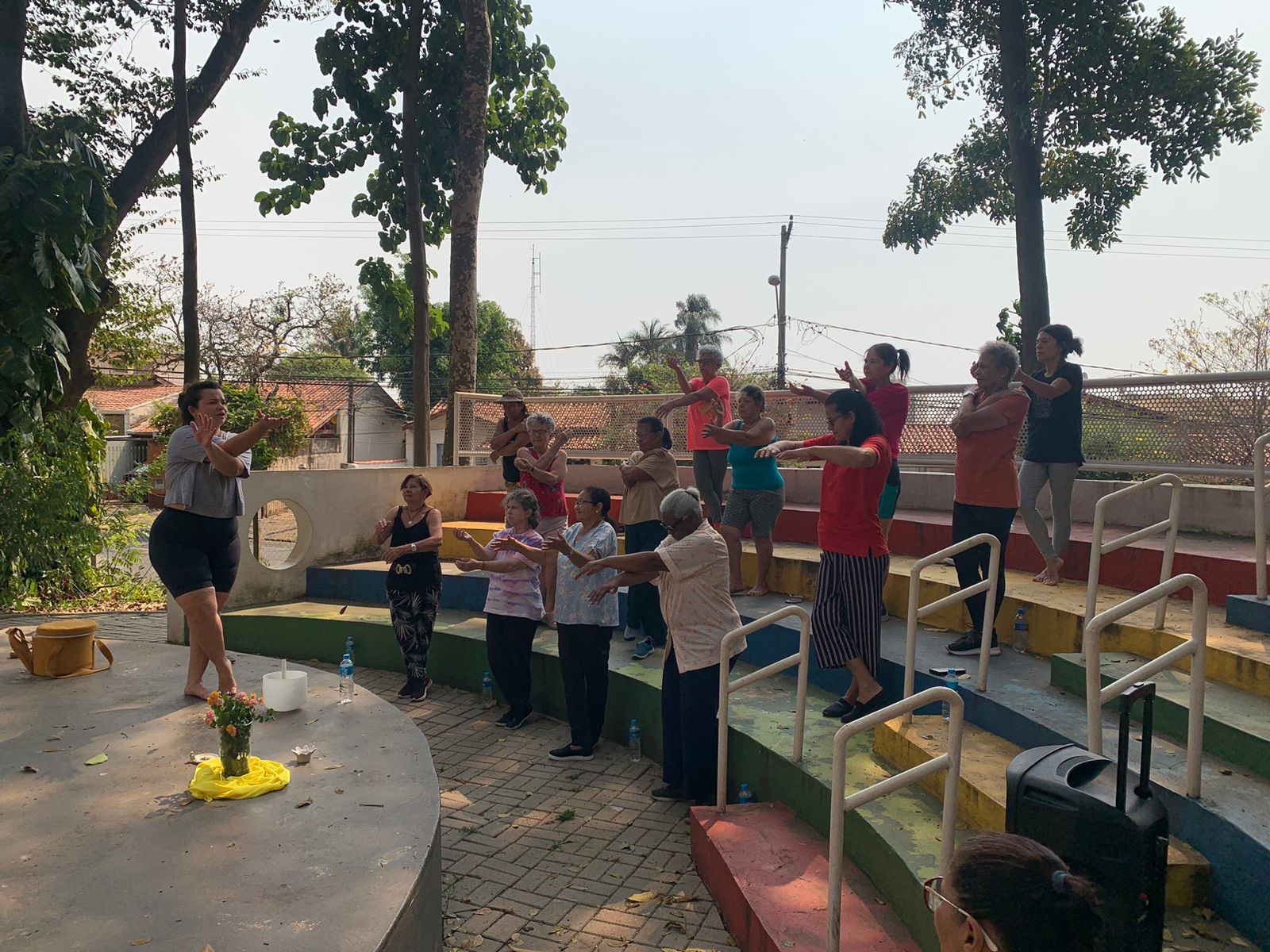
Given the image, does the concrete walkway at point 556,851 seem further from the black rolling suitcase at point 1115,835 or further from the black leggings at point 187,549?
the black rolling suitcase at point 1115,835

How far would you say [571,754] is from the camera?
6.04 m

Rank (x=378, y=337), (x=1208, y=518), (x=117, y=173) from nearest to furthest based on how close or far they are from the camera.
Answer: (x=1208, y=518), (x=117, y=173), (x=378, y=337)

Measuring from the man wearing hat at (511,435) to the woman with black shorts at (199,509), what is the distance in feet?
A: 11.0

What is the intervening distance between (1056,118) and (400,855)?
12.3 metres

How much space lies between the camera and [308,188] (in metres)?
14.4

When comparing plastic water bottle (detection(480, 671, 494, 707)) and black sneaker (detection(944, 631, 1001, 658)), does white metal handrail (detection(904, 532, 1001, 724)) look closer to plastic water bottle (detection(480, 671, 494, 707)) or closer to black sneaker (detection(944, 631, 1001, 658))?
black sneaker (detection(944, 631, 1001, 658))

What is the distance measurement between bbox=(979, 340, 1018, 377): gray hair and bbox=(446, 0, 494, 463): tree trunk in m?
9.14

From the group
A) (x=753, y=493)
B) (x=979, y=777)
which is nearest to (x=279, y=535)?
(x=753, y=493)

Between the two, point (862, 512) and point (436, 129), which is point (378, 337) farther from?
point (862, 512)

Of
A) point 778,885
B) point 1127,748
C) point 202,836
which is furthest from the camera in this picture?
point 778,885

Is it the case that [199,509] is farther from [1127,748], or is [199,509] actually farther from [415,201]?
[415,201]

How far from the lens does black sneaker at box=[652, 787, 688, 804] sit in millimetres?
A: 5211

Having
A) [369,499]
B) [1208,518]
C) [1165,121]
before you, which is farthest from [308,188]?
[1208,518]

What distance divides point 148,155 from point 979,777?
12512 mm
